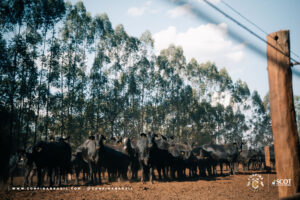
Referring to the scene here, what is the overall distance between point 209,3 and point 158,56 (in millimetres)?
38464

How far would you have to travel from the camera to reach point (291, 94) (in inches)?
173

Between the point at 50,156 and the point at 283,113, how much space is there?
12.5 meters

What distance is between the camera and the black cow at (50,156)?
12.1m

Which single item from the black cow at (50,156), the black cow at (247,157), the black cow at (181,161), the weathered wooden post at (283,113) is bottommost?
the black cow at (247,157)

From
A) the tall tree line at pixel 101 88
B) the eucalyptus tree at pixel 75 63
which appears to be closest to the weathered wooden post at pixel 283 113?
the tall tree line at pixel 101 88

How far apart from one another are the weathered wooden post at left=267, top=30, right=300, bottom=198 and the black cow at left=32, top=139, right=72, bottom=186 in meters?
12.0

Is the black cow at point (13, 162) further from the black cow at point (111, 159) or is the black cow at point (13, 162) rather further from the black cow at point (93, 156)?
the black cow at point (111, 159)

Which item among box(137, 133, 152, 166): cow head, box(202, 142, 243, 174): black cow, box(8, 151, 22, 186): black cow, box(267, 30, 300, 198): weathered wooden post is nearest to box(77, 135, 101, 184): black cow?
box(137, 133, 152, 166): cow head

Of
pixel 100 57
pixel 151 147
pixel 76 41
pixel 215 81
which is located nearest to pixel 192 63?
pixel 215 81

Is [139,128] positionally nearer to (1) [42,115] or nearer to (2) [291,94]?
(1) [42,115]

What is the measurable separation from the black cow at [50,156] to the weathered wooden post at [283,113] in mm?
11953

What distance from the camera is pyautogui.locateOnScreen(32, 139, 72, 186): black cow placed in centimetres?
1212

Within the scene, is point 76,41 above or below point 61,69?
above

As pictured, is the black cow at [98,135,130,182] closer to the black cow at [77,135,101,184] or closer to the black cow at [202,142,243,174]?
the black cow at [77,135,101,184]
